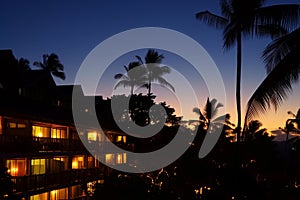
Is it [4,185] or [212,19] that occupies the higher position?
[212,19]

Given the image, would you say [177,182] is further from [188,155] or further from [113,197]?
[113,197]

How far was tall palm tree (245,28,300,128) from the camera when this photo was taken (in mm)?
7031

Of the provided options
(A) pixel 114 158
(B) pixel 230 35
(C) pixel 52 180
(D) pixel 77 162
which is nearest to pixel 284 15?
(B) pixel 230 35

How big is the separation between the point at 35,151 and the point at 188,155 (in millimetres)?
9941

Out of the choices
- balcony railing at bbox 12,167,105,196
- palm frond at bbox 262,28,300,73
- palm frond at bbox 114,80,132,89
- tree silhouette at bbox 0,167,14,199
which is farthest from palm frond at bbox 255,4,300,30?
palm frond at bbox 114,80,132,89

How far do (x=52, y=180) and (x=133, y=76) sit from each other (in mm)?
23440

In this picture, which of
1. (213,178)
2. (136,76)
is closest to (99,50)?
(136,76)

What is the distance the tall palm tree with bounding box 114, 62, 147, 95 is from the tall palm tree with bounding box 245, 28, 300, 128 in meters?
38.7

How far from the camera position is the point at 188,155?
61.3 ft

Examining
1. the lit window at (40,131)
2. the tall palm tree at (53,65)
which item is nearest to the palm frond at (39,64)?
the tall palm tree at (53,65)

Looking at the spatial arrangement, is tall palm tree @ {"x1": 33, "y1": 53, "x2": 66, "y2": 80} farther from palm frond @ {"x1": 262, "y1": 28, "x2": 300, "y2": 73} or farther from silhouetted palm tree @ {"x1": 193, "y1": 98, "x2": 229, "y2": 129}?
palm frond @ {"x1": 262, "y1": 28, "x2": 300, "y2": 73}

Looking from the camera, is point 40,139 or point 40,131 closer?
point 40,139

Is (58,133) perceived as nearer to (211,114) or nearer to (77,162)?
(77,162)

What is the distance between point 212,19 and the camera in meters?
21.6
